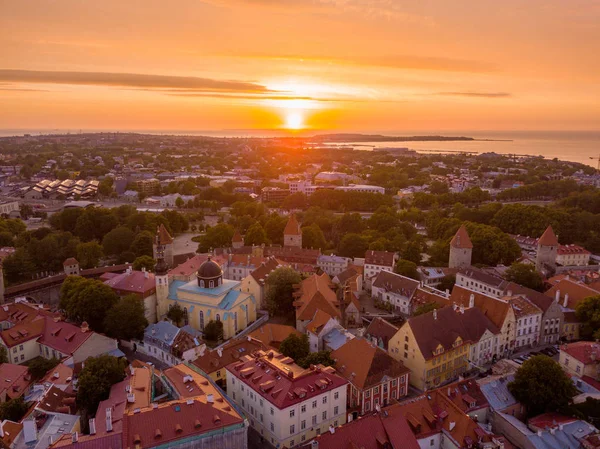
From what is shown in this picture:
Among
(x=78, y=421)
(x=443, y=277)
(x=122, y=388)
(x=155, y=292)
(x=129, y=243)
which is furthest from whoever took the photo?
(x=129, y=243)

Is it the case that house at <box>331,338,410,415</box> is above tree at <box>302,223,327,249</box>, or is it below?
above

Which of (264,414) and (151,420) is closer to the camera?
(151,420)

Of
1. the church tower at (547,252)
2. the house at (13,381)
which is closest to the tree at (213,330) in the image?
the house at (13,381)

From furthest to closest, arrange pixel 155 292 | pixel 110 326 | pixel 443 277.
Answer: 1. pixel 443 277
2. pixel 155 292
3. pixel 110 326

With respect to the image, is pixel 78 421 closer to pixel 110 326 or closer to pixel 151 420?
pixel 151 420

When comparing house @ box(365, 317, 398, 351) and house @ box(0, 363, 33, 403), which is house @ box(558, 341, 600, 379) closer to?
house @ box(365, 317, 398, 351)

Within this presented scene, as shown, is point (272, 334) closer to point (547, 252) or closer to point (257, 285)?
point (257, 285)

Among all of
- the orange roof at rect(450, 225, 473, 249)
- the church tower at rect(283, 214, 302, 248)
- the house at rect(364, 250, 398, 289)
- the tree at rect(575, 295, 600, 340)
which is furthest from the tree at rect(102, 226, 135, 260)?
the tree at rect(575, 295, 600, 340)

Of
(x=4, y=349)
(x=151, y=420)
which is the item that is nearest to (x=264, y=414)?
(x=151, y=420)
